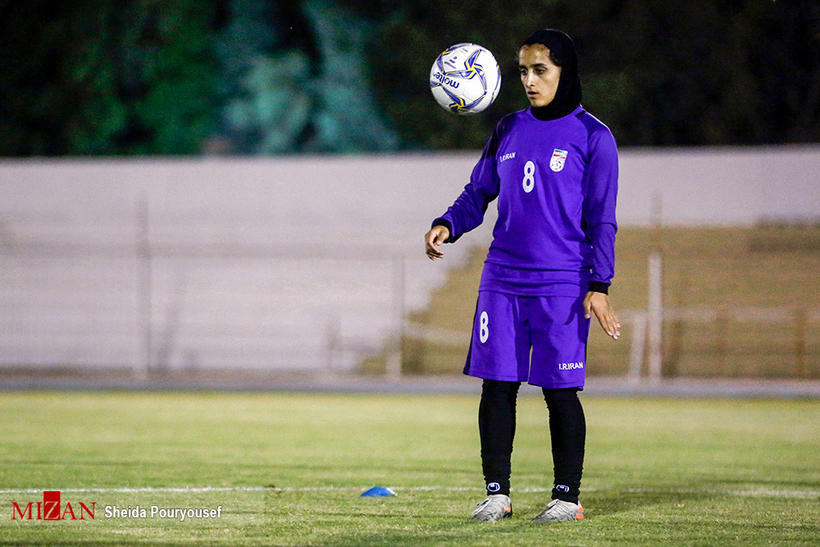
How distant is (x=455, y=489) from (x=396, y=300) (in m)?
12.9

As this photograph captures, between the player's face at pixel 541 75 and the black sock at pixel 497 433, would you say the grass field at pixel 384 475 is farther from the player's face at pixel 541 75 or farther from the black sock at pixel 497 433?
the player's face at pixel 541 75

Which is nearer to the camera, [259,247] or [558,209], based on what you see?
[558,209]

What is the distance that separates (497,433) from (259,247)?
1448cm

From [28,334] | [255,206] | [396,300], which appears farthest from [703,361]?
[28,334]

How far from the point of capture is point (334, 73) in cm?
2938

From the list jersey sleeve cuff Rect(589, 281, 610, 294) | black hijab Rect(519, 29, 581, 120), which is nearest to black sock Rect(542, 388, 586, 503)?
jersey sleeve cuff Rect(589, 281, 610, 294)

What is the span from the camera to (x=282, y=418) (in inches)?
422

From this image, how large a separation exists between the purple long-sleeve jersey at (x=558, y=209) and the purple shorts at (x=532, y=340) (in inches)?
2.2

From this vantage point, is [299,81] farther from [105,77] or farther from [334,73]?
[105,77]

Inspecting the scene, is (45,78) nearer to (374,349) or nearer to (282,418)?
(374,349)

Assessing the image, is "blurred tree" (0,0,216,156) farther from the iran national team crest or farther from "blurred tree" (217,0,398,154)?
the iran national team crest

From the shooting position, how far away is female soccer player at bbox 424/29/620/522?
15.1 feet

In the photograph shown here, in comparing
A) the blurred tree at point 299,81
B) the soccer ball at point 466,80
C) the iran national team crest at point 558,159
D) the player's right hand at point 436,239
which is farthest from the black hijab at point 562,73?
the blurred tree at point 299,81

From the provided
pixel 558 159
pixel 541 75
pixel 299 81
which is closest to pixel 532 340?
pixel 558 159
